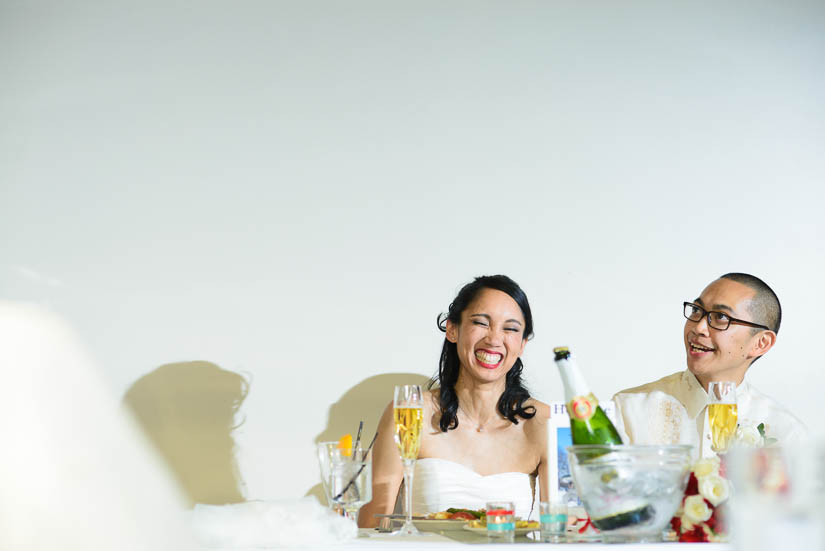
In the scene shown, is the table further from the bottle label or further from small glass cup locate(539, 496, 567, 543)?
the bottle label

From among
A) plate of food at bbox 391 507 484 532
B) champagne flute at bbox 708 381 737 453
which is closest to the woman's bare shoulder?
plate of food at bbox 391 507 484 532

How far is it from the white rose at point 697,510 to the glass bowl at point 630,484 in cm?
6

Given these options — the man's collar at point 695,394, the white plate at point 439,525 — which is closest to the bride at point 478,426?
the man's collar at point 695,394

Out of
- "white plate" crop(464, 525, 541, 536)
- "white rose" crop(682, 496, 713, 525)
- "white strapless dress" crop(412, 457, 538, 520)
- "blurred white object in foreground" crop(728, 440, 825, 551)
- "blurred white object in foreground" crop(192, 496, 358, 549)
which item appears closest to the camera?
"blurred white object in foreground" crop(728, 440, 825, 551)

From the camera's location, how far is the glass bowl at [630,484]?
1255 mm

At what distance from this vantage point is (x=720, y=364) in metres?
A: 2.63

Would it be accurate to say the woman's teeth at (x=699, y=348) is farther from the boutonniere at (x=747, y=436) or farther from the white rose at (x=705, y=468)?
the white rose at (x=705, y=468)

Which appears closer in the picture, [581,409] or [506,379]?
[581,409]

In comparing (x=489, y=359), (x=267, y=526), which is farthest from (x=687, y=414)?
(x=267, y=526)

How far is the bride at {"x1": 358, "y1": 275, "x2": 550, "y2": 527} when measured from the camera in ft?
7.94

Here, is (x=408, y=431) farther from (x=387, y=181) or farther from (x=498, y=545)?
(x=387, y=181)

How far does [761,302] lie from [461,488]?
1192 mm

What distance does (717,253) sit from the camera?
3.09 m

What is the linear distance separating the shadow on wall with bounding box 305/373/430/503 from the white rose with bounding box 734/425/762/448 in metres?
1.47
